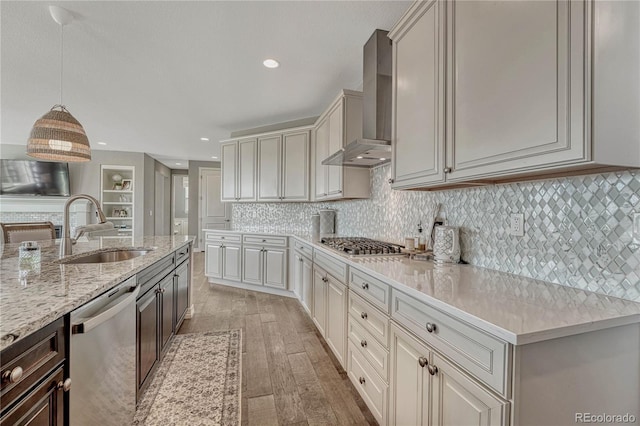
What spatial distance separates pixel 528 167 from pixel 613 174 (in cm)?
35

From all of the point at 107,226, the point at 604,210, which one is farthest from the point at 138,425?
the point at 604,210

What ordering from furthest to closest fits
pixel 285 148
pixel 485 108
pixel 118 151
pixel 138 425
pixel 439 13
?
1. pixel 118 151
2. pixel 285 148
3. pixel 138 425
4. pixel 439 13
5. pixel 485 108

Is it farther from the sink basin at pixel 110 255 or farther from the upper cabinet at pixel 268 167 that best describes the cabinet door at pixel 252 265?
the sink basin at pixel 110 255

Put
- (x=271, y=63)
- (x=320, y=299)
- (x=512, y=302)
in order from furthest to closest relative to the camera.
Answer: (x=271, y=63)
(x=320, y=299)
(x=512, y=302)

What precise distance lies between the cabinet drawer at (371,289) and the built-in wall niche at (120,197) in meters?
7.00

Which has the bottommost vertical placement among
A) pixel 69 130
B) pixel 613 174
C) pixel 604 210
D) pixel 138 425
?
pixel 138 425

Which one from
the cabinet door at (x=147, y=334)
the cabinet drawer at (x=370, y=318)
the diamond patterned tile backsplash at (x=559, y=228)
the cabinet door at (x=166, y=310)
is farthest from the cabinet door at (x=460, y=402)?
the cabinet door at (x=166, y=310)

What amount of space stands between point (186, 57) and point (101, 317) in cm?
238

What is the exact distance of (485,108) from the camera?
1.20 metres

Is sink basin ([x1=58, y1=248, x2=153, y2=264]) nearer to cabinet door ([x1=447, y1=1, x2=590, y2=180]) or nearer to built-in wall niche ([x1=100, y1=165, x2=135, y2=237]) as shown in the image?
cabinet door ([x1=447, y1=1, x2=590, y2=180])

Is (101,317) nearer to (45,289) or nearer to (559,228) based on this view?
(45,289)

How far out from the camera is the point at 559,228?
1.24 metres

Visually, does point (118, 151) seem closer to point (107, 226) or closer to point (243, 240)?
point (243, 240)

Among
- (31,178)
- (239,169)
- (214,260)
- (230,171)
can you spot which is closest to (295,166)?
(239,169)
